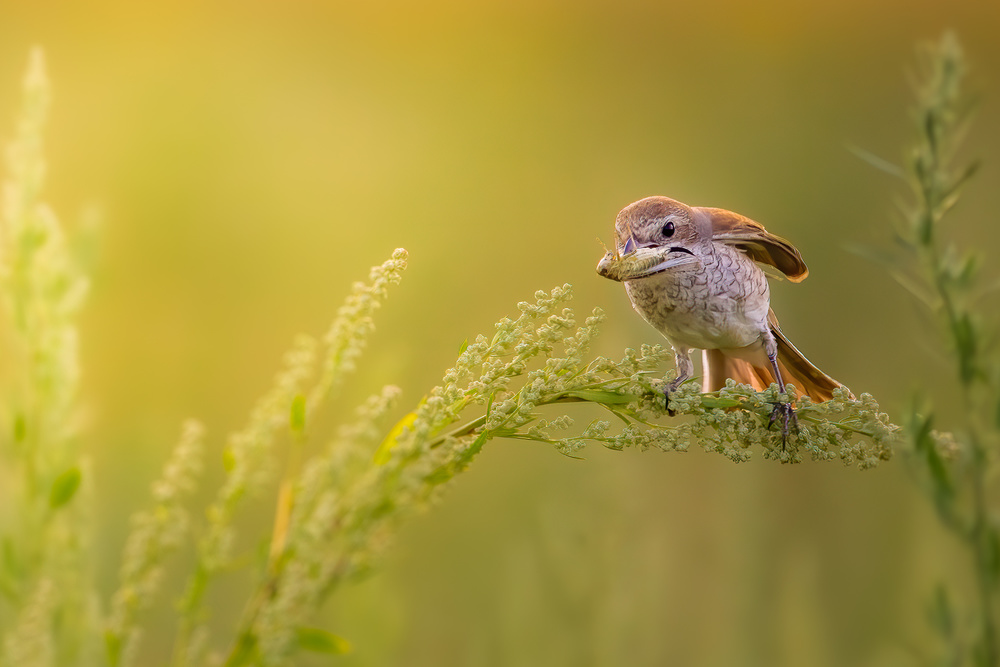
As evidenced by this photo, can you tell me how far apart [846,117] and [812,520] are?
724 mm

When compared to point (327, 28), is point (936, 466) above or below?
below

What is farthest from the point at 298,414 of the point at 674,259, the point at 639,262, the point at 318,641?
the point at 674,259

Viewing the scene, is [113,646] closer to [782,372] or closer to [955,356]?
[955,356]

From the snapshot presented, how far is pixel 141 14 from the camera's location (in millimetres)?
1247

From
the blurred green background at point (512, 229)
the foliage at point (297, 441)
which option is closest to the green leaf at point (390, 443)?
the foliage at point (297, 441)

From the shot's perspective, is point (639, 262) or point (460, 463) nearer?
point (460, 463)

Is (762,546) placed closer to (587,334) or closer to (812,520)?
(812,520)

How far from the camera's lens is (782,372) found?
0.79 metres

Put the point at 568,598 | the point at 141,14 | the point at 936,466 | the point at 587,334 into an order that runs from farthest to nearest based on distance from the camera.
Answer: the point at 141,14, the point at 568,598, the point at 587,334, the point at 936,466

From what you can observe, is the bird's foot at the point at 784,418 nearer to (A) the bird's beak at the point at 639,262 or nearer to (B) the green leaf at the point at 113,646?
(A) the bird's beak at the point at 639,262

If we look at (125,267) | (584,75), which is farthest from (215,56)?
(584,75)

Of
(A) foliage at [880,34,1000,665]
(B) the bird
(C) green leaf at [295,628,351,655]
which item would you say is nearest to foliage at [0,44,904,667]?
(C) green leaf at [295,628,351,655]

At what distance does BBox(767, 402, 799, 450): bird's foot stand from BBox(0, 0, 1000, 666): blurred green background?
26cm

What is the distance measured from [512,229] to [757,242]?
1.63 feet
